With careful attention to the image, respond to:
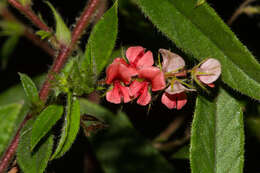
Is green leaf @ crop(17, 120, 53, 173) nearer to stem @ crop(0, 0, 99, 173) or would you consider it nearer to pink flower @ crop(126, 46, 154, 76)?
stem @ crop(0, 0, 99, 173)

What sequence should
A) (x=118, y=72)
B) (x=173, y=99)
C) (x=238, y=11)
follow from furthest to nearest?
(x=238, y=11)
(x=173, y=99)
(x=118, y=72)

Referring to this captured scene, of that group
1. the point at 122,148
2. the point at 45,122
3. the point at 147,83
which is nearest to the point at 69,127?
the point at 45,122

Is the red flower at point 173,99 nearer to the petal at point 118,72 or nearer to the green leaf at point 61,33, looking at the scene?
the petal at point 118,72

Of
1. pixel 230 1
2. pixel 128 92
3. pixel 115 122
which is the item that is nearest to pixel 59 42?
pixel 128 92

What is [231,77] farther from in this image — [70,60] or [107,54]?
[70,60]

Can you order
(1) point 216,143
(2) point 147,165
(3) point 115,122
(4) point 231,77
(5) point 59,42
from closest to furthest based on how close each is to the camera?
(4) point 231,77 < (1) point 216,143 < (5) point 59,42 < (2) point 147,165 < (3) point 115,122

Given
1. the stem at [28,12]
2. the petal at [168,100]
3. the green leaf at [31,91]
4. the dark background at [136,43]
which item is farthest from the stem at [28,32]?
the petal at [168,100]

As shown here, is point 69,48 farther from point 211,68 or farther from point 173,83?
point 211,68

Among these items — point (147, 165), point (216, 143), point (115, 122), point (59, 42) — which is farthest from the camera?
point (115, 122)
